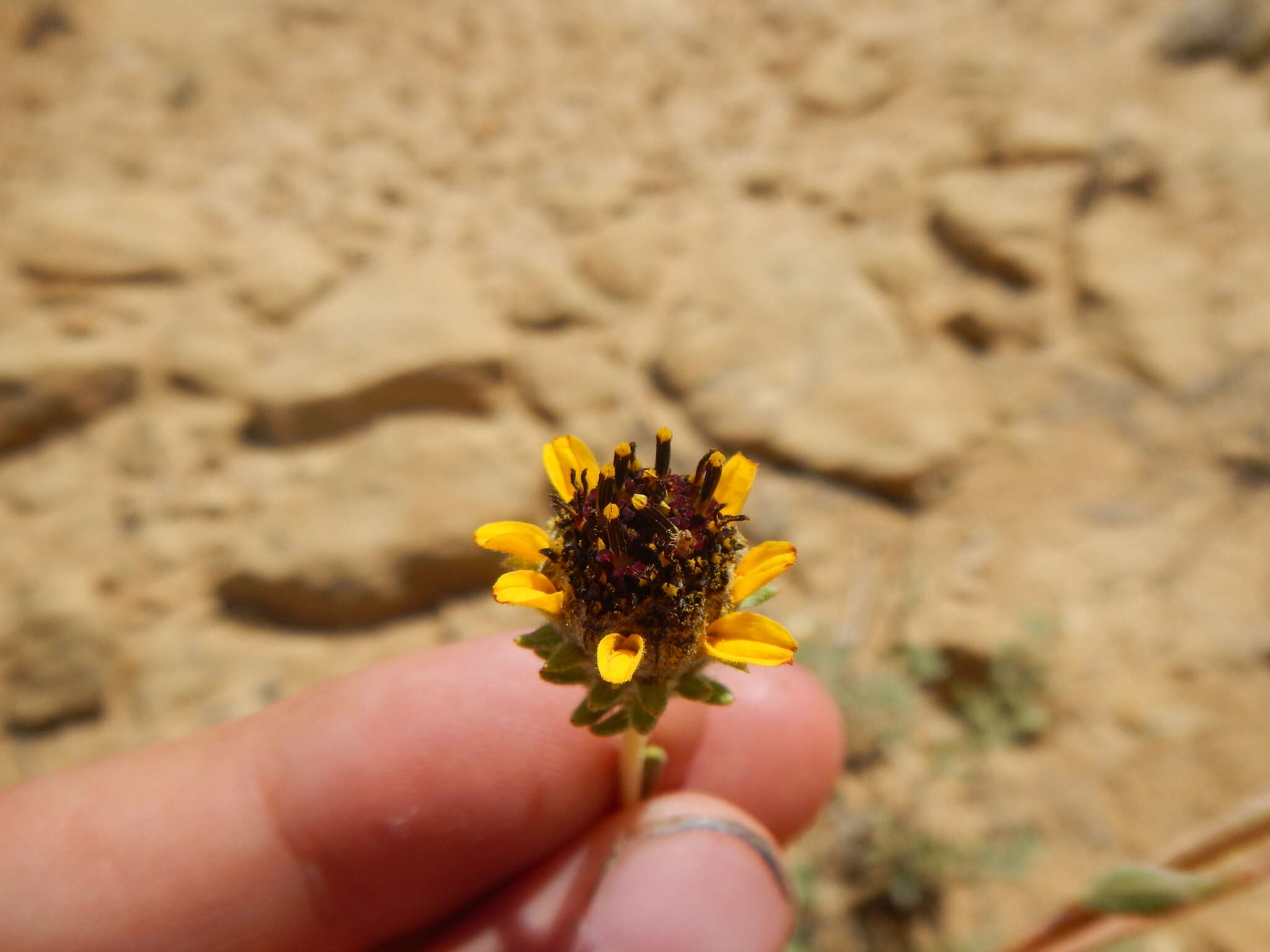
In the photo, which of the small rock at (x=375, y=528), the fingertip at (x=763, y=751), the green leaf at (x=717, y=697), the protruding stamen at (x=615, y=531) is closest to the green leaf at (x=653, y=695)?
the green leaf at (x=717, y=697)

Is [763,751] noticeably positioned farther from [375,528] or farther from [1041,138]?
[1041,138]

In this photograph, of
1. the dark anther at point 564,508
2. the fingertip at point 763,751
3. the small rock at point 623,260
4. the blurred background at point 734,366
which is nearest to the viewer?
the dark anther at point 564,508

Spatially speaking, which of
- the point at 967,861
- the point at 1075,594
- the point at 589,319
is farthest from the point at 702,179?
the point at 967,861

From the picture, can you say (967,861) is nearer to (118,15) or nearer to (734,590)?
(734,590)

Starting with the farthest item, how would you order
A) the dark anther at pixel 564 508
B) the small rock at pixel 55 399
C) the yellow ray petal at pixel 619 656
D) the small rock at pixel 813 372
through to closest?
the small rock at pixel 813 372
the small rock at pixel 55 399
the dark anther at pixel 564 508
the yellow ray petal at pixel 619 656

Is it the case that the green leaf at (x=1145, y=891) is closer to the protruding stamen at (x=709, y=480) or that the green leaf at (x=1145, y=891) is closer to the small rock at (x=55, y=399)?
the protruding stamen at (x=709, y=480)

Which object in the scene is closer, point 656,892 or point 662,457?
point 662,457

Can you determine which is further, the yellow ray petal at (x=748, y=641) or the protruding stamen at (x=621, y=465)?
the protruding stamen at (x=621, y=465)

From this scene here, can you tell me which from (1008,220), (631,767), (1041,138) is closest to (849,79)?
(1041,138)
